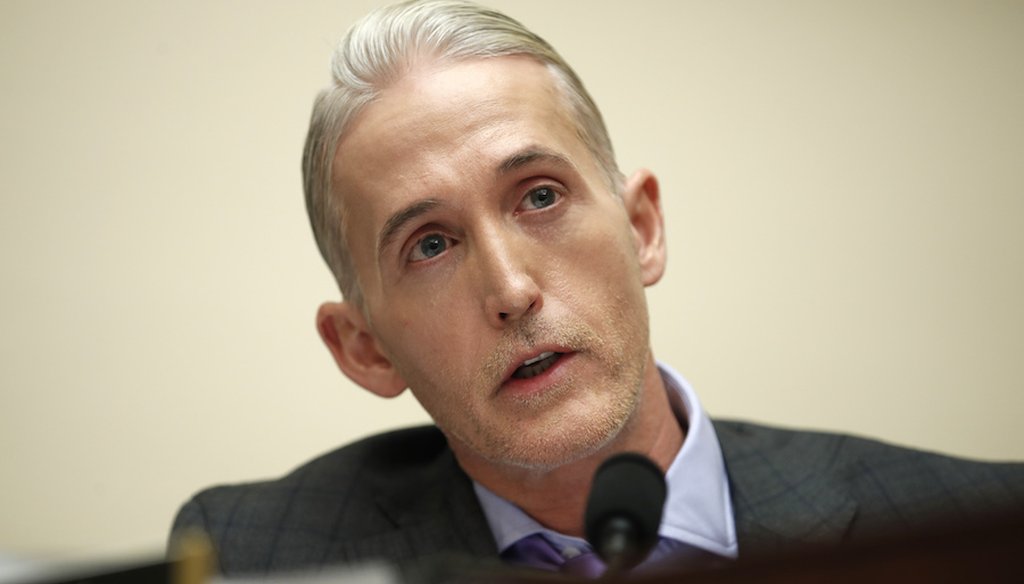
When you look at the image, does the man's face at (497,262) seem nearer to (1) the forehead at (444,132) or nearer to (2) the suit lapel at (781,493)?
(1) the forehead at (444,132)

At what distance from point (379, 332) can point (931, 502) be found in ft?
3.28

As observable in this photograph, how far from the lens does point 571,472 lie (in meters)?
1.59

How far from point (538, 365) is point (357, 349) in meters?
0.45

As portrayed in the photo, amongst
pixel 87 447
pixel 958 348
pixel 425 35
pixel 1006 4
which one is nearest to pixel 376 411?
pixel 87 447

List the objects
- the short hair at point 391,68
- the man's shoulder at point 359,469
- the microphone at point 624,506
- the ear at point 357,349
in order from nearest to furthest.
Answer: the microphone at point 624,506 < the short hair at point 391,68 < the ear at point 357,349 < the man's shoulder at point 359,469

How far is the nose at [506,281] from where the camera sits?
1.37 m

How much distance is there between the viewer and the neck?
159cm

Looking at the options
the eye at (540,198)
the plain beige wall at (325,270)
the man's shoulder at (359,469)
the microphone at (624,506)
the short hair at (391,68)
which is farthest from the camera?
the plain beige wall at (325,270)

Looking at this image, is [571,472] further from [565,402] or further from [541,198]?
[541,198]

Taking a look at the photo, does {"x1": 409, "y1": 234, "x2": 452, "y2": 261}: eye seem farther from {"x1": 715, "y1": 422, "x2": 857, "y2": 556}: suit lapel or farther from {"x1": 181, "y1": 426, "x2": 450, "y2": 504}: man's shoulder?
{"x1": 715, "y1": 422, "x2": 857, "y2": 556}: suit lapel

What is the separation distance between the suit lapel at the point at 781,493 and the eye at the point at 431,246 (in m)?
0.69

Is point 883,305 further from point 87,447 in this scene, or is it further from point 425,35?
point 87,447

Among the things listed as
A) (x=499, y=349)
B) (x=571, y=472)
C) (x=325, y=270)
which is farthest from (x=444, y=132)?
(x=325, y=270)

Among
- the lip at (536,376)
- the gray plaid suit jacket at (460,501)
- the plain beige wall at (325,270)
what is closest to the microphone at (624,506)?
the lip at (536,376)
